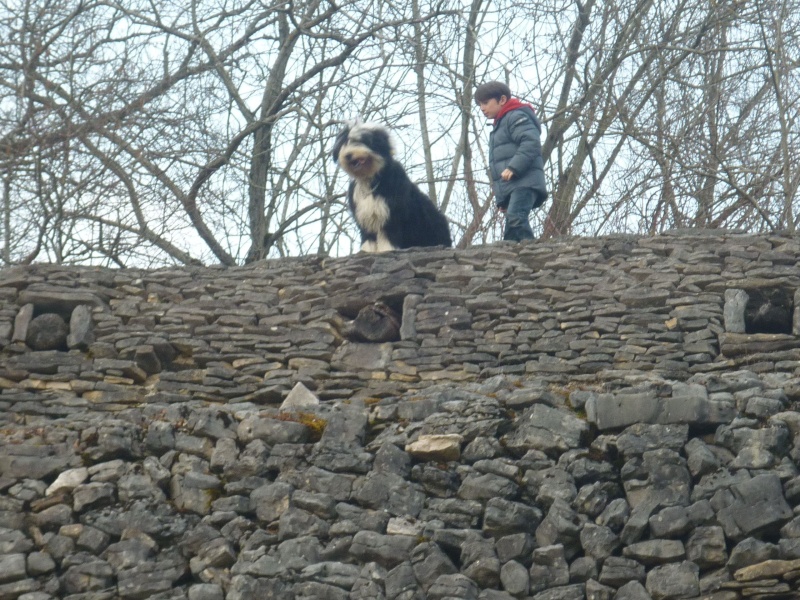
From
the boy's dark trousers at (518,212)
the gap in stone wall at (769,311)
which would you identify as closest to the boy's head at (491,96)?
the boy's dark trousers at (518,212)

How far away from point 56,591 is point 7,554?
439mm

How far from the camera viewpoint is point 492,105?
11.5 meters

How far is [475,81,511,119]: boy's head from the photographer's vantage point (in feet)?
37.6

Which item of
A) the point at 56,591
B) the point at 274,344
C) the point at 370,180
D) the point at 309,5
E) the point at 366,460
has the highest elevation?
the point at 309,5

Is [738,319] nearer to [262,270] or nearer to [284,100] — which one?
[262,270]

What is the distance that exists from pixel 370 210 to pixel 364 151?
0.54m

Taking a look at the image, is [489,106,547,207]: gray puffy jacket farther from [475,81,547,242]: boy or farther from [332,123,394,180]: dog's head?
[332,123,394,180]: dog's head

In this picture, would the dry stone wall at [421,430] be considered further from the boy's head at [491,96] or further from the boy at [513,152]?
the boy's head at [491,96]

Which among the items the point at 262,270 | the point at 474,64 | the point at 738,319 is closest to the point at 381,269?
the point at 262,270

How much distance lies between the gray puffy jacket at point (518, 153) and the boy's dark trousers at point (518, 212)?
2.1 inches

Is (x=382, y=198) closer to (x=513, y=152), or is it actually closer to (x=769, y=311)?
(x=513, y=152)

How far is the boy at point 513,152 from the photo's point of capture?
445 inches

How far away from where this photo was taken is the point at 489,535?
24.4 ft

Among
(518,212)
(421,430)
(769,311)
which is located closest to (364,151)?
(518,212)
